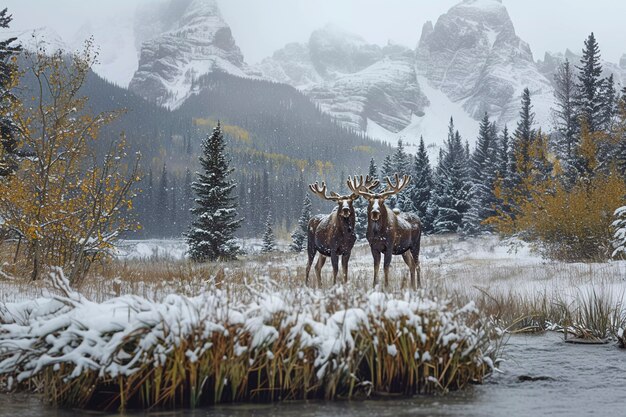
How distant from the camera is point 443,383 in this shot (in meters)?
6.02

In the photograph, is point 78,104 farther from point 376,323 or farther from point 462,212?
point 462,212

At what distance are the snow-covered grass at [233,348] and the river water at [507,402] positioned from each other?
200 mm

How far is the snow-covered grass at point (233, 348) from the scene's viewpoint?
516 cm

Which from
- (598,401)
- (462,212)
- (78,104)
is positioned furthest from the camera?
(462,212)

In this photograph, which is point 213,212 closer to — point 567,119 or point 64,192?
point 64,192

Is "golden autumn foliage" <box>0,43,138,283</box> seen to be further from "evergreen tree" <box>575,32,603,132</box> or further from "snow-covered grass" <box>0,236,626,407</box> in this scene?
"evergreen tree" <box>575,32,603,132</box>

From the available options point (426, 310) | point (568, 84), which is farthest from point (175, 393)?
point (568, 84)

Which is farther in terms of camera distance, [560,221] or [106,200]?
[560,221]

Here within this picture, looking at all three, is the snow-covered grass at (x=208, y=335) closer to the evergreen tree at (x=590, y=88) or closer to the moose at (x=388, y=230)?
the moose at (x=388, y=230)

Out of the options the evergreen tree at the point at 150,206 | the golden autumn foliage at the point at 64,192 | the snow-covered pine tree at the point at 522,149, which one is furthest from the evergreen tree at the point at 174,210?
the golden autumn foliage at the point at 64,192

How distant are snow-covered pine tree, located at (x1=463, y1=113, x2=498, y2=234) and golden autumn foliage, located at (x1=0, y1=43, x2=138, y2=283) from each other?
30.2 metres

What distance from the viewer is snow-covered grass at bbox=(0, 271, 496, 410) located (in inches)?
203

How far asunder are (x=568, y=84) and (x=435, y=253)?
16.3 m

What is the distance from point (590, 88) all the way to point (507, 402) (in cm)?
3444
